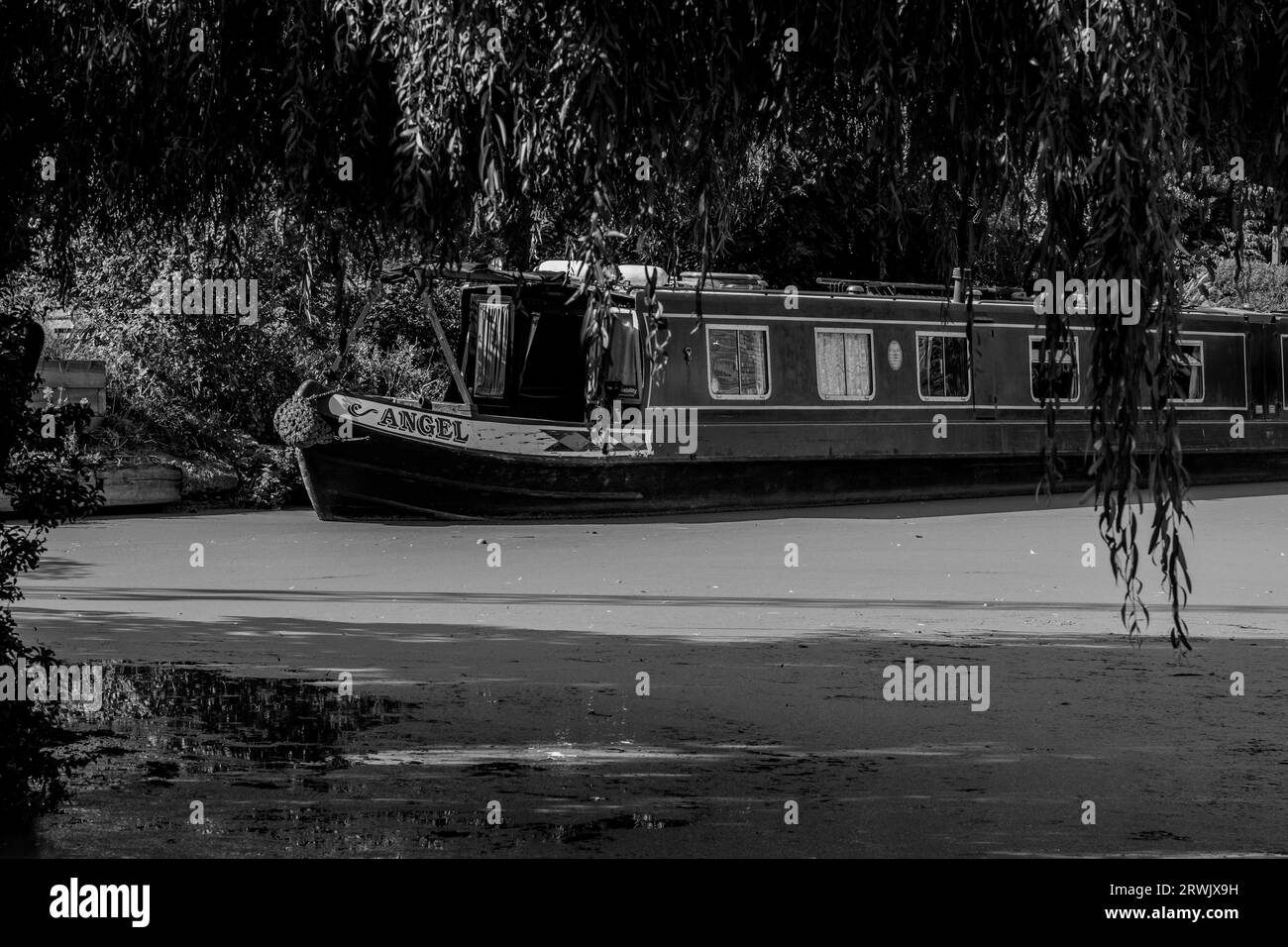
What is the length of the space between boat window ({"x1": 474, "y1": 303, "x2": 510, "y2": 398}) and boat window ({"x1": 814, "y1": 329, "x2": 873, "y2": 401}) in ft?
15.0

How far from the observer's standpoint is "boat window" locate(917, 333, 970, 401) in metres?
25.3

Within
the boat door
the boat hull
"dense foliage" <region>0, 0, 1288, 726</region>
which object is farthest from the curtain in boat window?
"dense foliage" <region>0, 0, 1288, 726</region>

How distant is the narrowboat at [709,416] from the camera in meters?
21.4

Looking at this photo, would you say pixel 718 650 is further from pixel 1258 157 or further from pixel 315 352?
pixel 315 352

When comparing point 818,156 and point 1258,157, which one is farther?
point 818,156

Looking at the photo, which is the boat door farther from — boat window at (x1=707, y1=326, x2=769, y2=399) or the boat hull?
boat window at (x1=707, y1=326, x2=769, y2=399)

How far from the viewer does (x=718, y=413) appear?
23016mm

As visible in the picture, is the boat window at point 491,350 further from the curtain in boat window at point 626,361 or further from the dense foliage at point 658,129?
the dense foliage at point 658,129

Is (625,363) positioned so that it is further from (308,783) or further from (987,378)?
(308,783)

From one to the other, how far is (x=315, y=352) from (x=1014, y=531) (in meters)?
11.1

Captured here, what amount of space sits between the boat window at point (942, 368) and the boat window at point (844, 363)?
0.99 metres
